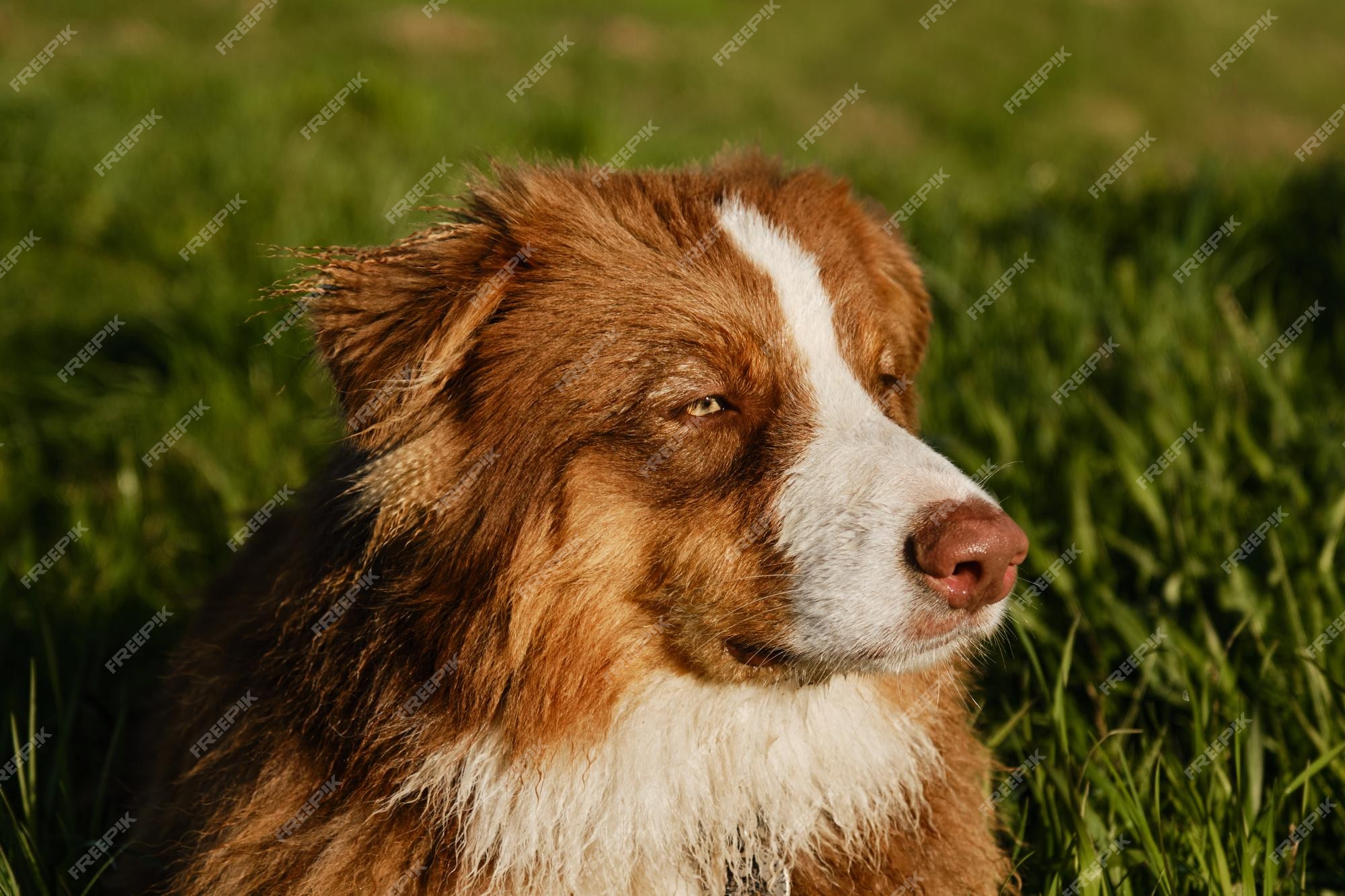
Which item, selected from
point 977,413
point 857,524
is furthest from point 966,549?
point 977,413

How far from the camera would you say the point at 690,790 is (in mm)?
2711

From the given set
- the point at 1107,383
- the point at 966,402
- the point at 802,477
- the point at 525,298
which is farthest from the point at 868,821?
the point at 1107,383

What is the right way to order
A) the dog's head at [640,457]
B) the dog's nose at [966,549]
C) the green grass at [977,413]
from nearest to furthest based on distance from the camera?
the dog's nose at [966,549]
the dog's head at [640,457]
the green grass at [977,413]

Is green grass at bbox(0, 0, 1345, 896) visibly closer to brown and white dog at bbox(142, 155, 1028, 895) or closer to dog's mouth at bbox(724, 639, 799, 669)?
brown and white dog at bbox(142, 155, 1028, 895)

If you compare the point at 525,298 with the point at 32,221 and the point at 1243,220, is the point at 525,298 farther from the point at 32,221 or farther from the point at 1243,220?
the point at 32,221

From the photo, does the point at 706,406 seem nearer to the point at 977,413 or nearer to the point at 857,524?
the point at 857,524

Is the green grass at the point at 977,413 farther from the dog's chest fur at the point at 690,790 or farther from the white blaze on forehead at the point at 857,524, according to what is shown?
the white blaze on forehead at the point at 857,524

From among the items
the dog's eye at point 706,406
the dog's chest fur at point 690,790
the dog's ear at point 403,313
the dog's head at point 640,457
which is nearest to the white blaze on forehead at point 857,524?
the dog's head at point 640,457

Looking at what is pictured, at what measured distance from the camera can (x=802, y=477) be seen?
256 centimetres

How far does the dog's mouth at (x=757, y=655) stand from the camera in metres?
2.59

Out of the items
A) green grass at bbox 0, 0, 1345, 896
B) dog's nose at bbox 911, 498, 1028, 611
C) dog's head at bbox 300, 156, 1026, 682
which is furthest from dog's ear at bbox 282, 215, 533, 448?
dog's nose at bbox 911, 498, 1028, 611

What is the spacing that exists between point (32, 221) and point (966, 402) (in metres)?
5.87

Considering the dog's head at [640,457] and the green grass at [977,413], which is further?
the green grass at [977,413]

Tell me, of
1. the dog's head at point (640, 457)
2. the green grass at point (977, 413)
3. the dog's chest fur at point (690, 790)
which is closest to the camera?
the dog's head at point (640, 457)
